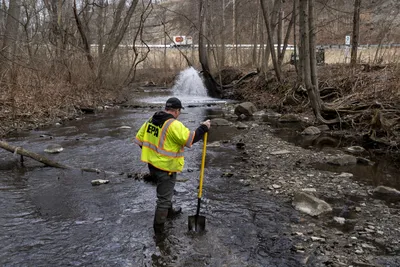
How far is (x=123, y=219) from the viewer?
570 centimetres

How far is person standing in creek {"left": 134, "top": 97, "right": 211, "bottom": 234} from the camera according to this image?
477cm

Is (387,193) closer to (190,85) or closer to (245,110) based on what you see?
(245,110)

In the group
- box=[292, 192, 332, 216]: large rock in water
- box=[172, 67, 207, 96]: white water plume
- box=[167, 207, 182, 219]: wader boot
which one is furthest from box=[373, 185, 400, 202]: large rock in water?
box=[172, 67, 207, 96]: white water plume

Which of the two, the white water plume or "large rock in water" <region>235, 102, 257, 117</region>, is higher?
the white water plume

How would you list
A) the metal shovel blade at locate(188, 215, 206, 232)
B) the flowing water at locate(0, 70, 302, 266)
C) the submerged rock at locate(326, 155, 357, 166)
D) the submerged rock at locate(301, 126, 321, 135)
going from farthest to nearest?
the submerged rock at locate(301, 126, 321, 135)
the submerged rock at locate(326, 155, 357, 166)
the metal shovel blade at locate(188, 215, 206, 232)
the flowing water at locate(0, 70, 302, 266)

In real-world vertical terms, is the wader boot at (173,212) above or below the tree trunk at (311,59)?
below

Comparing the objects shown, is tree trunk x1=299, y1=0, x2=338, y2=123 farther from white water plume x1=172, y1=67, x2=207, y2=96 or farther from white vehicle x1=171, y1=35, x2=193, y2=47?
white vehicle x1=171, y1=35, x2=193, y2=47

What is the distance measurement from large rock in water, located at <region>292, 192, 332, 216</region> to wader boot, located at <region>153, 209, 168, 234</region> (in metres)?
2.22

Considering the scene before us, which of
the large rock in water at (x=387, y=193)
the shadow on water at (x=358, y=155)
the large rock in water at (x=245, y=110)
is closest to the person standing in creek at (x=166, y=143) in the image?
the large rock in water at (x=387, y=193)

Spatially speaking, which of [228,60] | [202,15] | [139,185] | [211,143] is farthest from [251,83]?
[139,185]

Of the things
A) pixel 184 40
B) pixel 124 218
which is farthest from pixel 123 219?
pixel 184 40

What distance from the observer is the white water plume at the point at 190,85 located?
94.5ft

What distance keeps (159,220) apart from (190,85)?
82.5 feet

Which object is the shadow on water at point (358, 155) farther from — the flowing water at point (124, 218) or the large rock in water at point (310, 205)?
the flowing water at point (124, 218)
